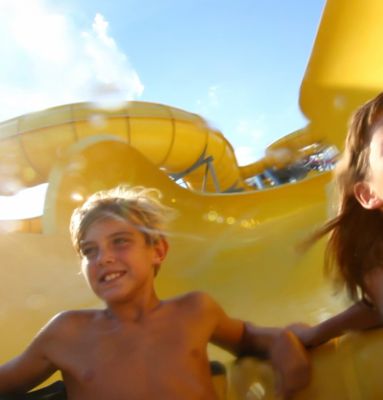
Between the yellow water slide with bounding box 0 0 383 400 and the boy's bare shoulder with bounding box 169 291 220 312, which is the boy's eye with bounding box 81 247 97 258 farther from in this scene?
the yellow water slide with bounding box 0 0 383 400

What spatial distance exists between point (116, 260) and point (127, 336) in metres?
0.12

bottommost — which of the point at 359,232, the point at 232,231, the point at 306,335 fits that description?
the point at 306,335

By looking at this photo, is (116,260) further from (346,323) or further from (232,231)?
(232,231)

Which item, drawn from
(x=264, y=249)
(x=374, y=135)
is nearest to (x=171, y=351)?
(x=374, y=135)

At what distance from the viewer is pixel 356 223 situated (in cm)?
81

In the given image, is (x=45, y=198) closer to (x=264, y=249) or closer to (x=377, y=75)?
(x=264, y=249)

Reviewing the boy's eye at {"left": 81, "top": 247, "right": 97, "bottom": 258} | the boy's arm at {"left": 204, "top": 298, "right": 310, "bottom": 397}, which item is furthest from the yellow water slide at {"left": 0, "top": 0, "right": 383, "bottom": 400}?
the boy's eye at {"left": 81, "top": 247, "right": 97, "bottom": 258}

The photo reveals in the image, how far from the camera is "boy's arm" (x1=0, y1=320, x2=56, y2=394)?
0.80 metres

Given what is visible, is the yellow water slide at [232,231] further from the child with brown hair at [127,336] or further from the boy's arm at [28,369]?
the boy's arm at [28,369]

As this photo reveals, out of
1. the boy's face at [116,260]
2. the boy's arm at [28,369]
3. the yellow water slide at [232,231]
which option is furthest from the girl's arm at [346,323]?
the boy's arm at [28,369]

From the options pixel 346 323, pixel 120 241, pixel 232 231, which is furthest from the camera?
pixel 232 231

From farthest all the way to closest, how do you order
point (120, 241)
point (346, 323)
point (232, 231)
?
point (232, 231) < point (120, 241) < point (346, 323)

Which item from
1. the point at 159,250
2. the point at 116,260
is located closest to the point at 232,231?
the point at 159,250

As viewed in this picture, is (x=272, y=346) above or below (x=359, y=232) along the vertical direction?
below
